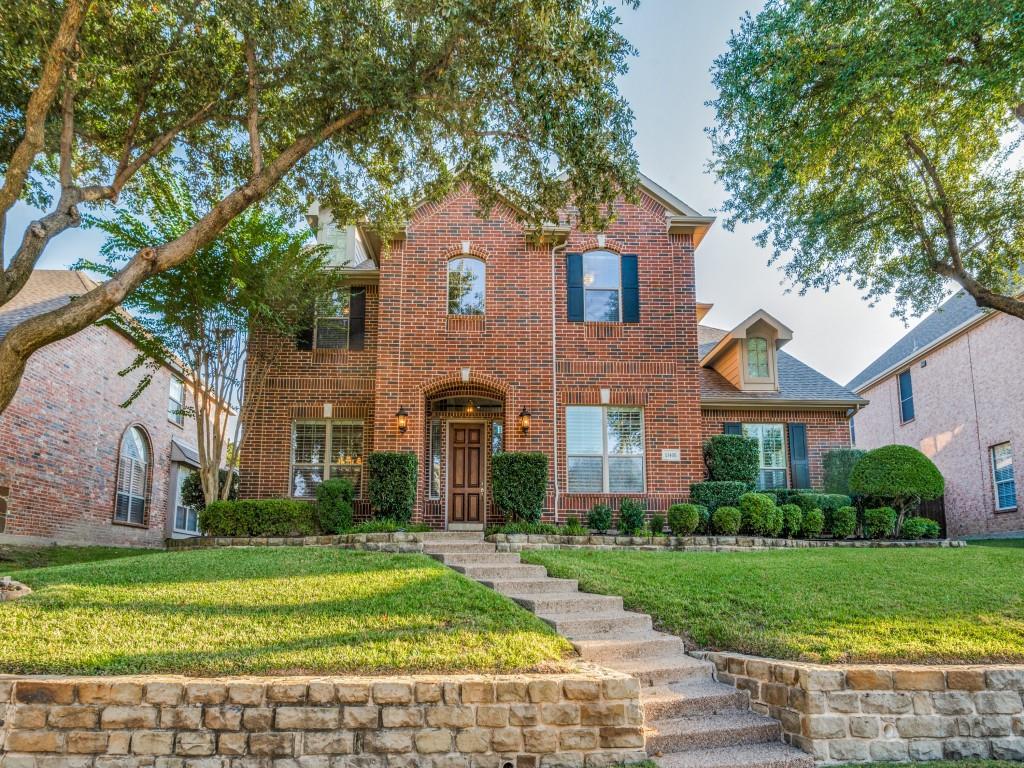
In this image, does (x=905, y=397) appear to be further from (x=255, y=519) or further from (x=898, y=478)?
(x=255, y=519)

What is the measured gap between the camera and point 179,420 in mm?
21062

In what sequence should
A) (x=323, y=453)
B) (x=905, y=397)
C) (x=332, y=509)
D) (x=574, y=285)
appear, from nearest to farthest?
(x=332, y=509), (x=323, y=453), (x=574, y=285), (x=905, y=397)

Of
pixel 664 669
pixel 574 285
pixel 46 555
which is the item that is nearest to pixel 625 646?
pixel 664 669

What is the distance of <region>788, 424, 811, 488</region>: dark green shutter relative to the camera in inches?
618

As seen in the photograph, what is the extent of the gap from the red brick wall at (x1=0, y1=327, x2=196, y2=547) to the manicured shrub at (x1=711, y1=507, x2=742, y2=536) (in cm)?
1342

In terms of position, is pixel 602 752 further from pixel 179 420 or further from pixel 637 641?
pixel 179 420

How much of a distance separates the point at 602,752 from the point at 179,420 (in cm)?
1920

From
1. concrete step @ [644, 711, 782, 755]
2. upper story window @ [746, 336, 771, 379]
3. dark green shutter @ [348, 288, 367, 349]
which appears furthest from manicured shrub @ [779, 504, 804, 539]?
dark green shutter @ [348, 288, 367, 349]

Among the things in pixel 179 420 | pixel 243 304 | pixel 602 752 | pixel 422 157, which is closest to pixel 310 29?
pixel 422 157

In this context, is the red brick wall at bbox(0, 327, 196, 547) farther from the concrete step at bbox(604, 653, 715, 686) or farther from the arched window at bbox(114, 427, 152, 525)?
the concrete step at bbox(604, 653, 715, 686)

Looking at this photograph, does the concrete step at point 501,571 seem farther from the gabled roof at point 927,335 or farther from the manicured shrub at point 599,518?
the gabled roof at point 927,335

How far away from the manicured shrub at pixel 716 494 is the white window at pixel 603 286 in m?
3.80

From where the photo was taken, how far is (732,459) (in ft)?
47.7

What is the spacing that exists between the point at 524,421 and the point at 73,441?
10142 mm
